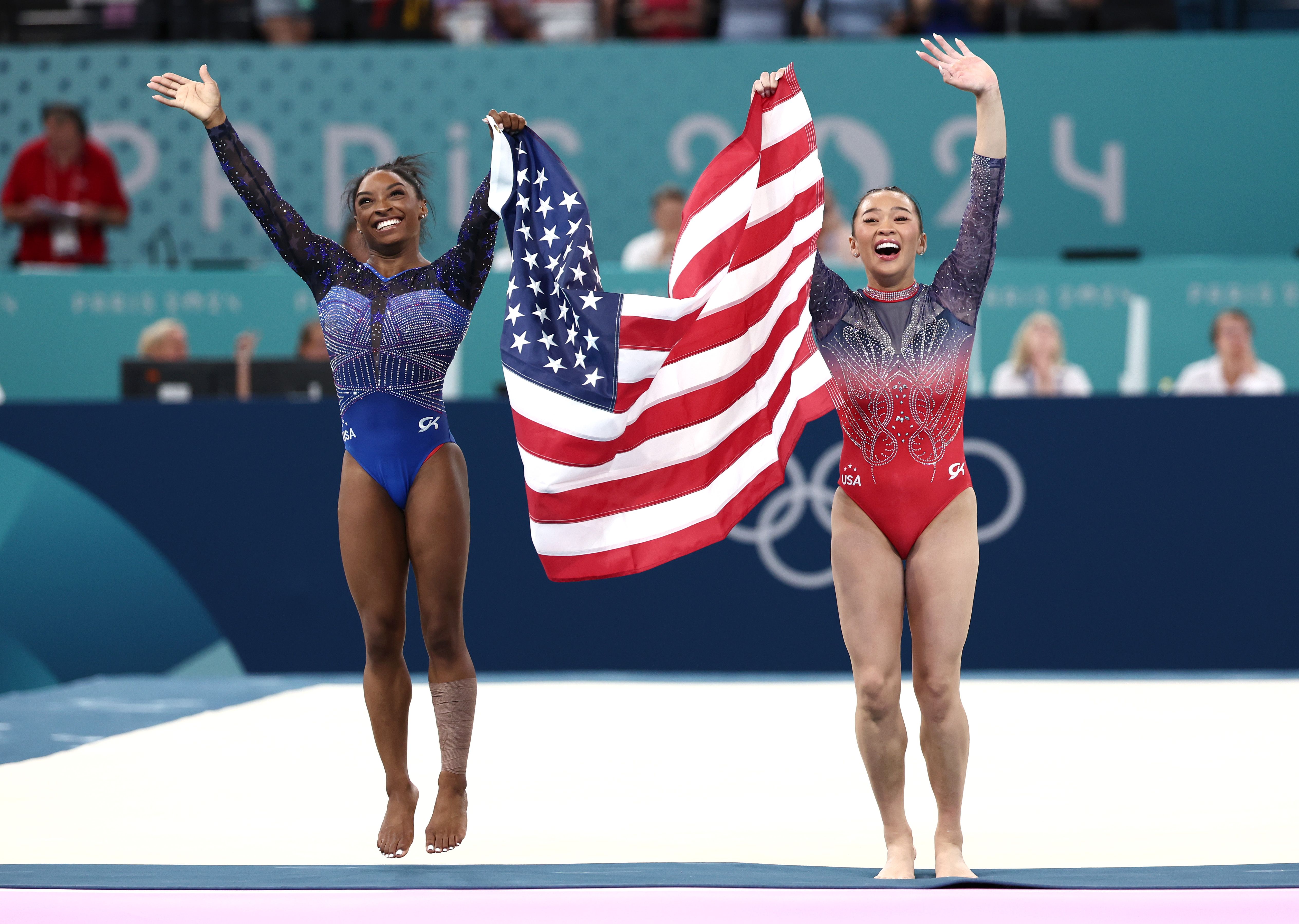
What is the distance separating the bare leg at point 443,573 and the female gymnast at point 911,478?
985mm

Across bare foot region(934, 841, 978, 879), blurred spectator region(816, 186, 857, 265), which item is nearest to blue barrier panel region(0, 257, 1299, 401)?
blurred spectator region(816, 186, 857, 265)

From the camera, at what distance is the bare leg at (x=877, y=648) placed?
11.7 ft

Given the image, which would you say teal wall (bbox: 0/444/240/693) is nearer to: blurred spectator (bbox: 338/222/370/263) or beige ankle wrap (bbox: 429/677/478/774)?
blurred spectator (bbox: 338/222/370/263)

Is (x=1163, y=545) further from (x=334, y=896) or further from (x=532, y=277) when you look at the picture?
(x=334, y=896)

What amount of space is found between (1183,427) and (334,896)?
532 centimetres

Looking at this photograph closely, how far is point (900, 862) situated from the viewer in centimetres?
345

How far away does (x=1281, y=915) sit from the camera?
293cm

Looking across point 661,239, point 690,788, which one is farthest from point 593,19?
point 690,788

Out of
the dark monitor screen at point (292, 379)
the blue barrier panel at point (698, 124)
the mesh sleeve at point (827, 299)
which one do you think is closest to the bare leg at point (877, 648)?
the mesh sleeve at point (827, 299)

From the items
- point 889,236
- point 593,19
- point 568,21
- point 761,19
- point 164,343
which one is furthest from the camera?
point 593,19

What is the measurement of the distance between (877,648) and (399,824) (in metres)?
1.32

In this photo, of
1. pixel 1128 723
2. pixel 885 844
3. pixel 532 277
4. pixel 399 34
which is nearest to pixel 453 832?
pixel 885 844

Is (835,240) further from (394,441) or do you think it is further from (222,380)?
(394,441)

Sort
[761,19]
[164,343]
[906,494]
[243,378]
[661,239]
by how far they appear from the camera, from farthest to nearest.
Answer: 1. [761,19]
2. [661,239]
3. [164,343]
4. [243,378]
5. [906,494]
